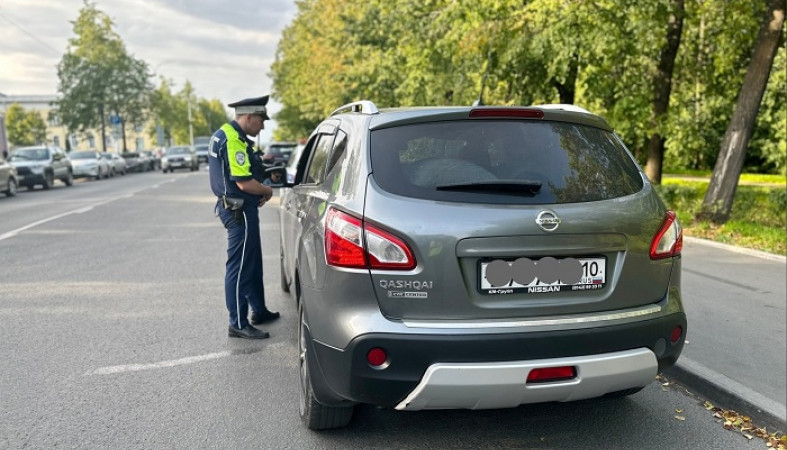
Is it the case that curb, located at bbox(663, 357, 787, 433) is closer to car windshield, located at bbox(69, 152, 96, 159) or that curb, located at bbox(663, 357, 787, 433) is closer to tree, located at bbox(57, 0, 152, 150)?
car windshield, located at bbox(69, 152, 96, 159)

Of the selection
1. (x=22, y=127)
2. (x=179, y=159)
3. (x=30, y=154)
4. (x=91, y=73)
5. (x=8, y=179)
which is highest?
(x=91, y=73)

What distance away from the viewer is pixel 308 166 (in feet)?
16.1

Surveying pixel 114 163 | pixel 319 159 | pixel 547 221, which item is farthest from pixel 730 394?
pixel 114 163

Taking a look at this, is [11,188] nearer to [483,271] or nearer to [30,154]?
[30,154]

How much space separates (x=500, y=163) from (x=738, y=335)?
134 inches

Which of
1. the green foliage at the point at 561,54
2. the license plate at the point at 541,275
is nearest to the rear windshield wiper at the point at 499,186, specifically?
the license plate at the point at 541,275

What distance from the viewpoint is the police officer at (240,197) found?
479cm

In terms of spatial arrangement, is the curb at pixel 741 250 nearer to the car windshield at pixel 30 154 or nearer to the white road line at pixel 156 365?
the white road line at pixel 156 365

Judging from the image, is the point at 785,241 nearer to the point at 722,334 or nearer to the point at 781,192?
the point at 781,192

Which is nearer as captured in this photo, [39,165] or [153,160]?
[39,165]

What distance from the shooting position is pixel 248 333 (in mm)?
5133

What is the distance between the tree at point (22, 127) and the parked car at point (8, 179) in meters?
59.5

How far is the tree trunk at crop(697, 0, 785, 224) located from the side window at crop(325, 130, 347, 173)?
30.6ft

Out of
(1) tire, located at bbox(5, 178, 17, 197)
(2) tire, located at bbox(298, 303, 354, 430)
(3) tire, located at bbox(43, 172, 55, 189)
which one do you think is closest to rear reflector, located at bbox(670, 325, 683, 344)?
(2) tire, located at bbox(298, 303, 354, 430)
